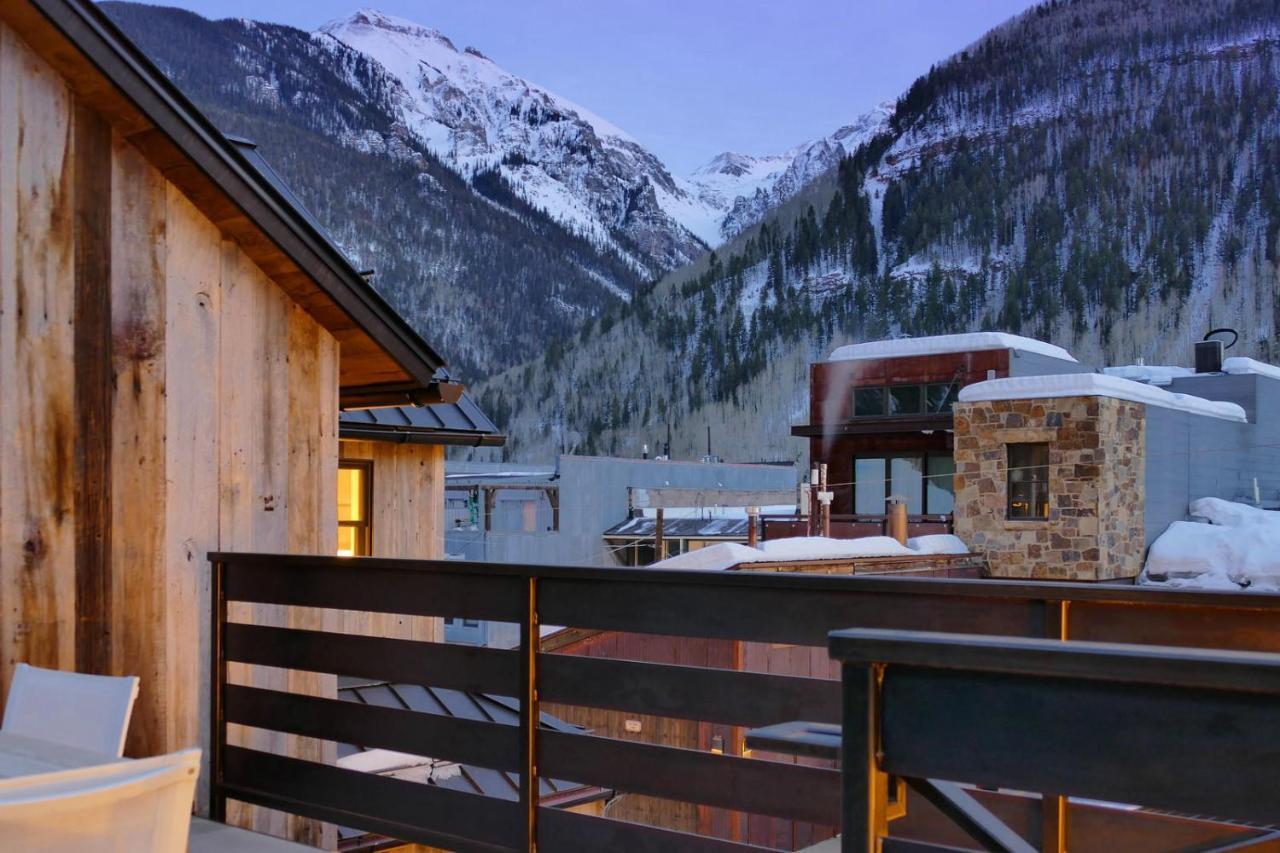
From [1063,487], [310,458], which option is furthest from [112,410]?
[1063,487]

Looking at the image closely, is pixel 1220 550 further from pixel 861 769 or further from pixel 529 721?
pixel 861 769

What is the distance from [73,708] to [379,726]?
844 mm

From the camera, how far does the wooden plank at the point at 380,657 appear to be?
10.2 ft

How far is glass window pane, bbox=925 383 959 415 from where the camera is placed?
2300 cm

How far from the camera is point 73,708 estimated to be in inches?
111

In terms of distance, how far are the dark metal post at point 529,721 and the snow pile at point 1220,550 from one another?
16.0 metres

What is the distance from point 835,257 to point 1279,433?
48728 millimetres

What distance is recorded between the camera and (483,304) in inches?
3031

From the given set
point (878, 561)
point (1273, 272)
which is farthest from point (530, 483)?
point (1273, 272)

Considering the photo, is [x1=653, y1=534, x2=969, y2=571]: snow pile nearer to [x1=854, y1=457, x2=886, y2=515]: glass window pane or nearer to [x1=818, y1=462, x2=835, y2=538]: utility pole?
[x1=818, y1=462, x2=835, y2=538]: utility pole

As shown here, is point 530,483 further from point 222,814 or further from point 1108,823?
point 1108,823

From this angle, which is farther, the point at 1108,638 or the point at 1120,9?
the point at 1120,9

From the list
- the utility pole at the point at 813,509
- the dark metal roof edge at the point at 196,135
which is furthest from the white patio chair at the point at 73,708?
the utility pole at the point at 813,509

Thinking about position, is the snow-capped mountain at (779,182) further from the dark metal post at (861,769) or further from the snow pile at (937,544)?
the dark metal post at (861,769)
